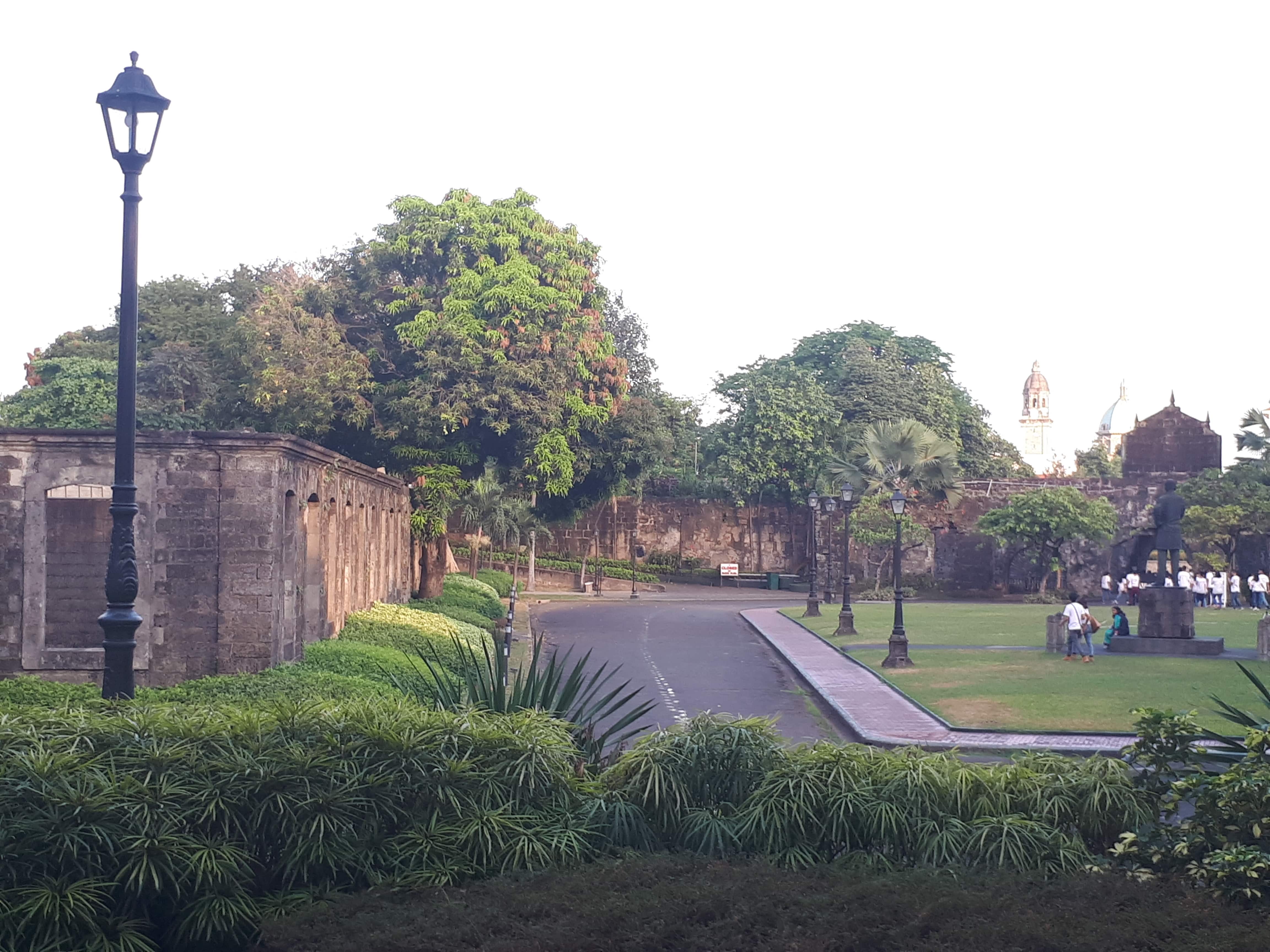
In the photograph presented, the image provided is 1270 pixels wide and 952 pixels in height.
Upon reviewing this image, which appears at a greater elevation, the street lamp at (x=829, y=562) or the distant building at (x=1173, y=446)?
the distant building at (x=1173, y=446)

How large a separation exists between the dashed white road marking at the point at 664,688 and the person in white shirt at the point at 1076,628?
778cm

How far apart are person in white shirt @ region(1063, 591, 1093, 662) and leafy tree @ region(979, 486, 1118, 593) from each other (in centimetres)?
2137

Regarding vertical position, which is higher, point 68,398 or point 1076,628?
point 68,398

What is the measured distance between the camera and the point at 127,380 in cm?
954

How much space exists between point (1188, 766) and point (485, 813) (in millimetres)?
4276

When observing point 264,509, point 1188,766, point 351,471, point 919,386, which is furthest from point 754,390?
point 1188,766

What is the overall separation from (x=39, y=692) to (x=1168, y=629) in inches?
810

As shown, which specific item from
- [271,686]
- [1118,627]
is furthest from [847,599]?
[271,686]

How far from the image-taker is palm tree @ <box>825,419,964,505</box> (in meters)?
42.0

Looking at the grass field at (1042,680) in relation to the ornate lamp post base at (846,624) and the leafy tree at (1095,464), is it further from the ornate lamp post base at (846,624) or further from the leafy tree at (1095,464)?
the leafy tree at (1095,464)

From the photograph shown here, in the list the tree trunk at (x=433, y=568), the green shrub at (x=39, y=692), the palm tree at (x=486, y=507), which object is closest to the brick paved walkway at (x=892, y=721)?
the green shrub at (x=39, y=692)

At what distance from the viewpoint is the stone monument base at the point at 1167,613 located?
24.4m

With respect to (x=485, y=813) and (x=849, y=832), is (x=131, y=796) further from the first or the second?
(x=849, y=832)

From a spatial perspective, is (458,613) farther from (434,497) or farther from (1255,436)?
(1255,436)
